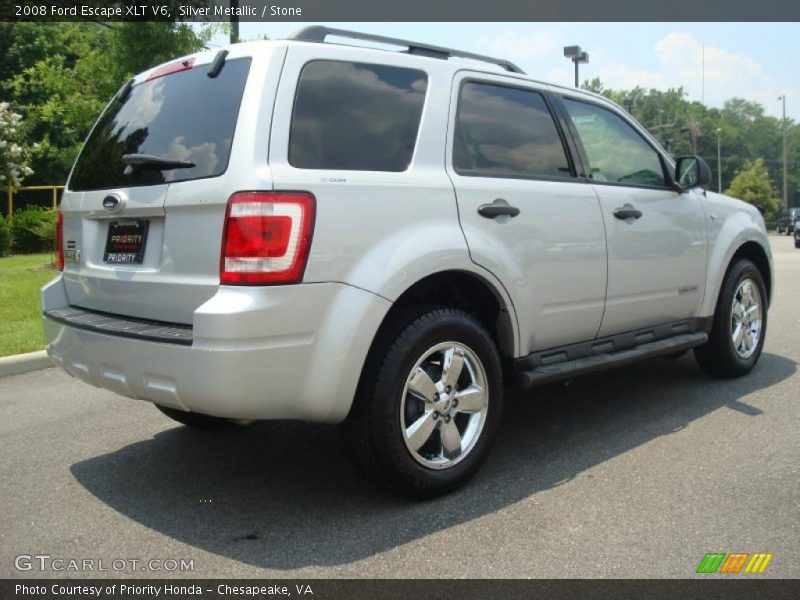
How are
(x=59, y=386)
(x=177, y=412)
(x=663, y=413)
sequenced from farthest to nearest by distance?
(x=59, y=386), (x=663, y=413), (x=177, y=412)

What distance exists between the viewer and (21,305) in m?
9.25

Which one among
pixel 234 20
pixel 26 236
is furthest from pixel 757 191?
pixel 234 20

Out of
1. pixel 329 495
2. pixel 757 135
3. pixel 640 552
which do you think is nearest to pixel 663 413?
pixel 640 552

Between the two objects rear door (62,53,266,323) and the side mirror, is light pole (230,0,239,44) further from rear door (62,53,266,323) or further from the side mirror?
the side mirror

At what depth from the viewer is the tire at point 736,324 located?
5.41m

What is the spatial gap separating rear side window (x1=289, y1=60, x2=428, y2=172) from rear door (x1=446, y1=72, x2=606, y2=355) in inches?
10.5

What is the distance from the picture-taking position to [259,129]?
3102 millimetres

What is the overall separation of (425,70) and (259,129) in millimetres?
1026

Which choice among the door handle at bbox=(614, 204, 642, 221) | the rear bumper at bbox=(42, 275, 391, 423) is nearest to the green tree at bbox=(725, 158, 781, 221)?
→ the door handle at bbox=(614, 204, 642, 221)

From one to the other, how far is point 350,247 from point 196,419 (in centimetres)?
190

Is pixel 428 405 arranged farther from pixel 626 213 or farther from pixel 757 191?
pixel 757 191

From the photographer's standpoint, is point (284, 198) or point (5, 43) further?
point (5, 43)
